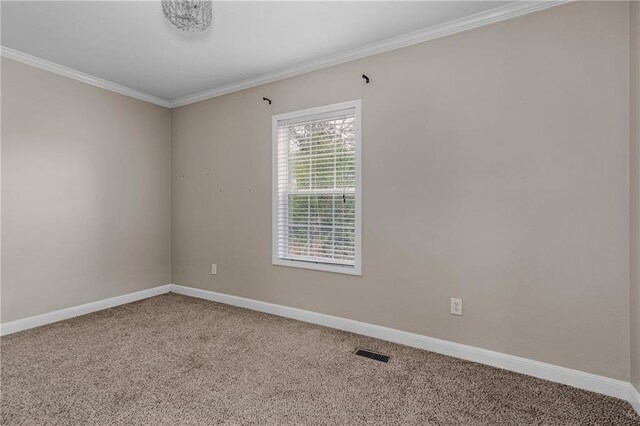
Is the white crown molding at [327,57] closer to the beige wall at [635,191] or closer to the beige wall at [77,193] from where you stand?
the beige wall at [77,193]

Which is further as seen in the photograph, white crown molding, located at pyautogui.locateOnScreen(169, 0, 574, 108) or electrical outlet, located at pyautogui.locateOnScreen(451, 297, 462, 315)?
electrical outlet, located at pyautogui.locateOnScreen(451, 297, 462, 315)

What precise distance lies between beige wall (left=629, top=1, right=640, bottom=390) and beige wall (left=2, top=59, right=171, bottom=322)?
14.8ft

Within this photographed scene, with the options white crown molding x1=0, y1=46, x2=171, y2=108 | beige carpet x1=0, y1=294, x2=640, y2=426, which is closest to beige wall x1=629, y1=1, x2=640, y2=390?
beige carpet x1=0, y1=294, x2=640, y2=426

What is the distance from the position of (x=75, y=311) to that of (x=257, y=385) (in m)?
2.49

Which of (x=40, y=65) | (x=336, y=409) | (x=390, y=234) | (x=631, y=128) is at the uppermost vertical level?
(x=40, y=65)

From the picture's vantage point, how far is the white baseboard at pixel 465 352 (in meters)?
1.96

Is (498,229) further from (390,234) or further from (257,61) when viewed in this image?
(257,61)

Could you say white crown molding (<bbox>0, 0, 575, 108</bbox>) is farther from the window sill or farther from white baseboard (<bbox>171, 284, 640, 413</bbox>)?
white baseboard (<bbox>171, 284, 640, 413</bbox>)

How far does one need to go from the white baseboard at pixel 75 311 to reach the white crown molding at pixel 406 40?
2609 millimetres

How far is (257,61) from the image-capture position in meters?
3.05

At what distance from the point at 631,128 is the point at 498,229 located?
36.2 inches

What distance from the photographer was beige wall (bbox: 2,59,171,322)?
2881 mm

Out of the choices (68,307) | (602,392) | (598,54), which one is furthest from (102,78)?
(602,392)

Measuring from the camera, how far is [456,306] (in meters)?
2.43
